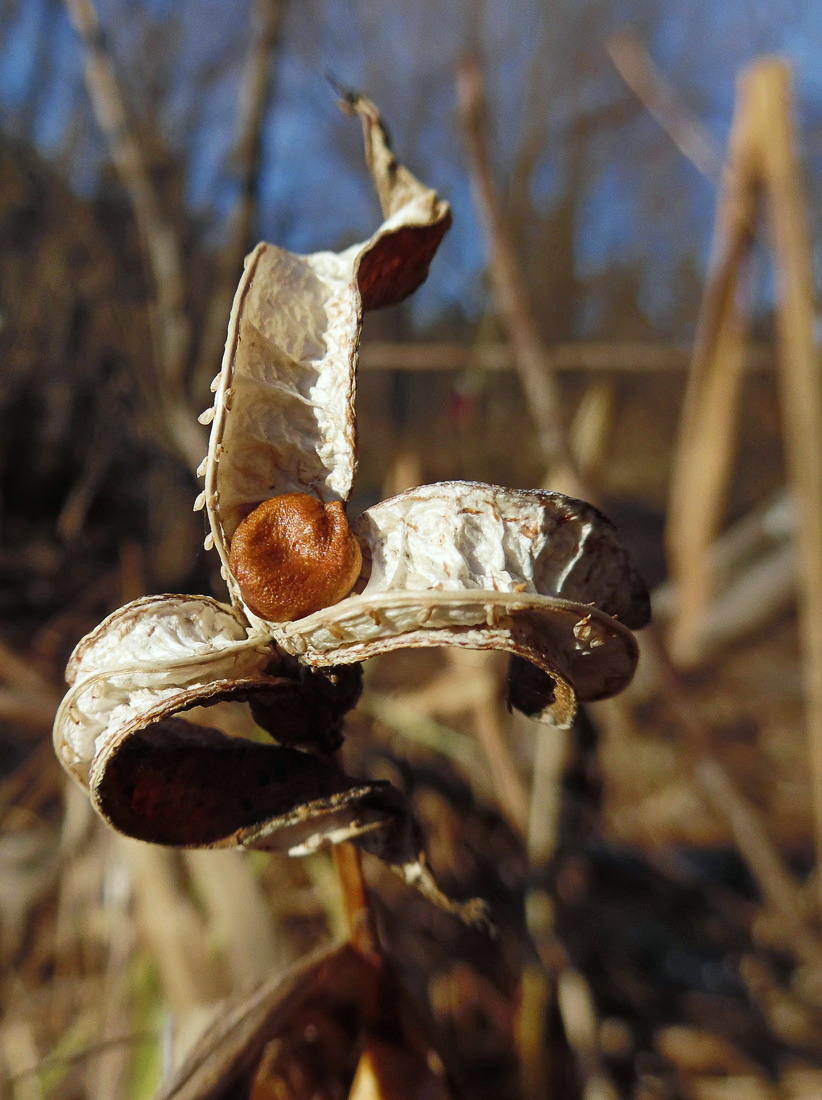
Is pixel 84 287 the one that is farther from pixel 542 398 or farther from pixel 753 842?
pixel 753 842

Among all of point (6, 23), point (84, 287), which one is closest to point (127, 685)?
point (84, 287)

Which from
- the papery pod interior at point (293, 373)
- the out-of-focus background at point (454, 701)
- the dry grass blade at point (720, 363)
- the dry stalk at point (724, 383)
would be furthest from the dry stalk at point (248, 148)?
the papery pod interior at point (293, 373)

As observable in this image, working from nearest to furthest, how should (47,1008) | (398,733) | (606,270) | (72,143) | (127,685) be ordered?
(127,685) → (47,1008) → (398,733) → (72,143) → (606,270)

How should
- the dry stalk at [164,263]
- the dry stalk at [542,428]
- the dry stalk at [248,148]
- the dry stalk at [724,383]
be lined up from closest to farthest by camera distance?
the dry stalk at [542,428] < the dry stalk at [724,383] < the dry stalk at [164,263] < the dry stalk at [248,148]

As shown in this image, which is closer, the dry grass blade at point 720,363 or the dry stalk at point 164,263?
the dry grass blade at point 720,363

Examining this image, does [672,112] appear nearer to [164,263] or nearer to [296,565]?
[164,263]

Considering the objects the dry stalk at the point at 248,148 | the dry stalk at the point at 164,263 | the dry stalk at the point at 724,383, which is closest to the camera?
the dry stalk at the point at 724,383

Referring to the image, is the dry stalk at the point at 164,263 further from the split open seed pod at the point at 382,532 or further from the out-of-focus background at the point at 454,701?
the split open seed pod at the point at 382,532
